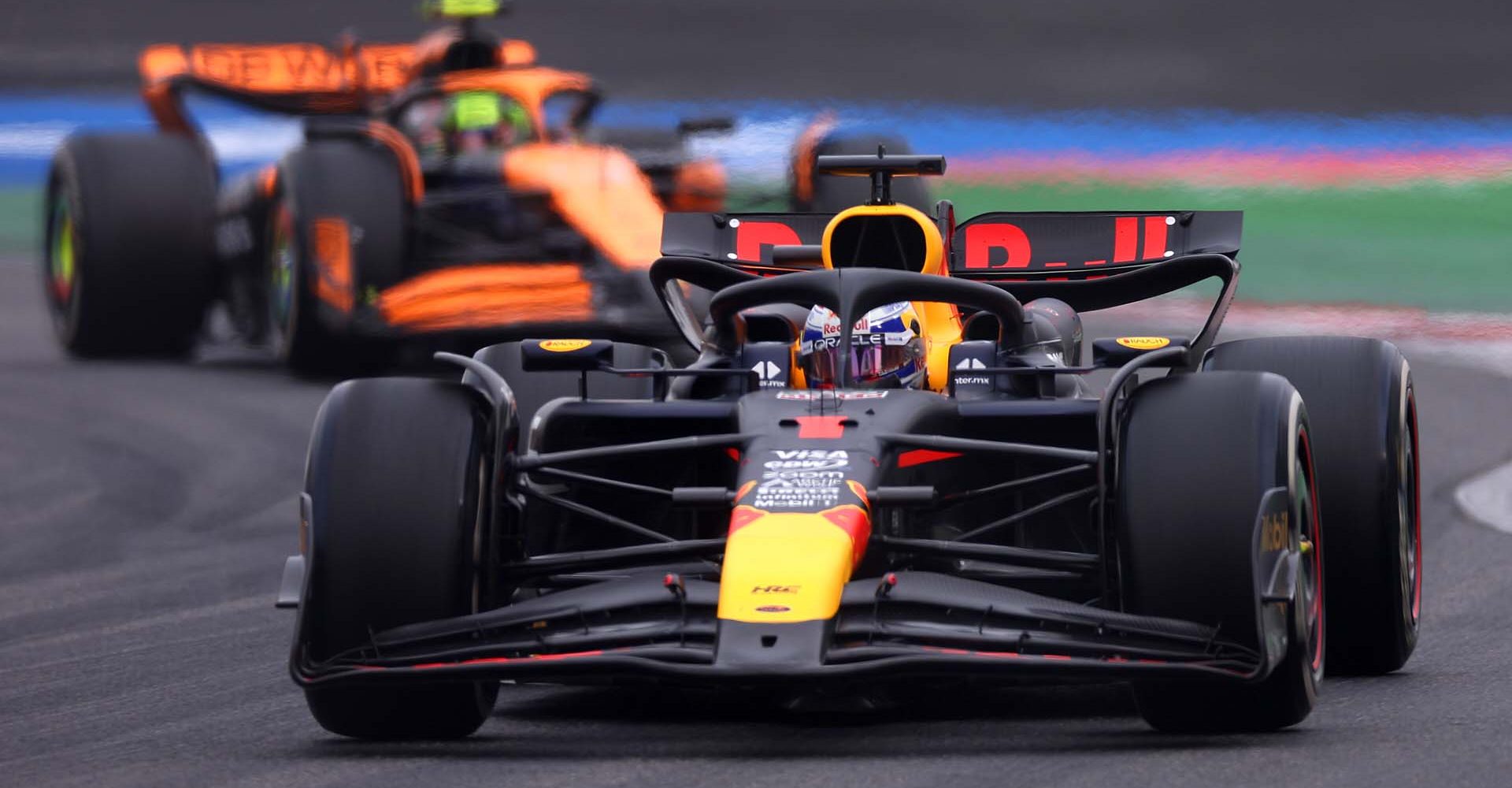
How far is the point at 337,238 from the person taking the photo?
1648 cm

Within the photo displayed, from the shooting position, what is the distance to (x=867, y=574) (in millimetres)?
7121

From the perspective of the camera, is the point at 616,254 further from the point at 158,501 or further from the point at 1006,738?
the point at 1006,738

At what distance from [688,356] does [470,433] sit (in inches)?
393

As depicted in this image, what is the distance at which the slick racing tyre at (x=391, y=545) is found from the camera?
6.77 meters

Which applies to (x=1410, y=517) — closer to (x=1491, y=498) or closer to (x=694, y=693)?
(x=694, y=693)

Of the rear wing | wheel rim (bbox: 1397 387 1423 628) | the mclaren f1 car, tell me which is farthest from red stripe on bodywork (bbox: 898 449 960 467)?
the rear wing

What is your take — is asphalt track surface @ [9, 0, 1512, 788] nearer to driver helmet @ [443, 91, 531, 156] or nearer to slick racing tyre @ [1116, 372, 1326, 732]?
slick racing tyre @ [1116, 372, 1326, 732]

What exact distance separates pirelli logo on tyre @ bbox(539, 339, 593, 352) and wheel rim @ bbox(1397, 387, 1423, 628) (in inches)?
98.9

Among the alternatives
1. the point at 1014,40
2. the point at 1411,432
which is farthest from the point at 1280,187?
the point at 1411,432

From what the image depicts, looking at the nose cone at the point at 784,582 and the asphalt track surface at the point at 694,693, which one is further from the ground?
the nose cone at the point at 784,582

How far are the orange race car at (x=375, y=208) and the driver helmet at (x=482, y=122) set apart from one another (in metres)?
0.01

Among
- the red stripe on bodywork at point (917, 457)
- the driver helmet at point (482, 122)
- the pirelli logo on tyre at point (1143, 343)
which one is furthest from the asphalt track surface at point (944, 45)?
the red stripe on bodywork at point (917, 457)

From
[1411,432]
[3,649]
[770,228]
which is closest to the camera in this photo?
[1411,432]

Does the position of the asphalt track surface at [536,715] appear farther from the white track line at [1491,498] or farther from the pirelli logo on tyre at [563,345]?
the pirelli logo on tyre at [563,345]
